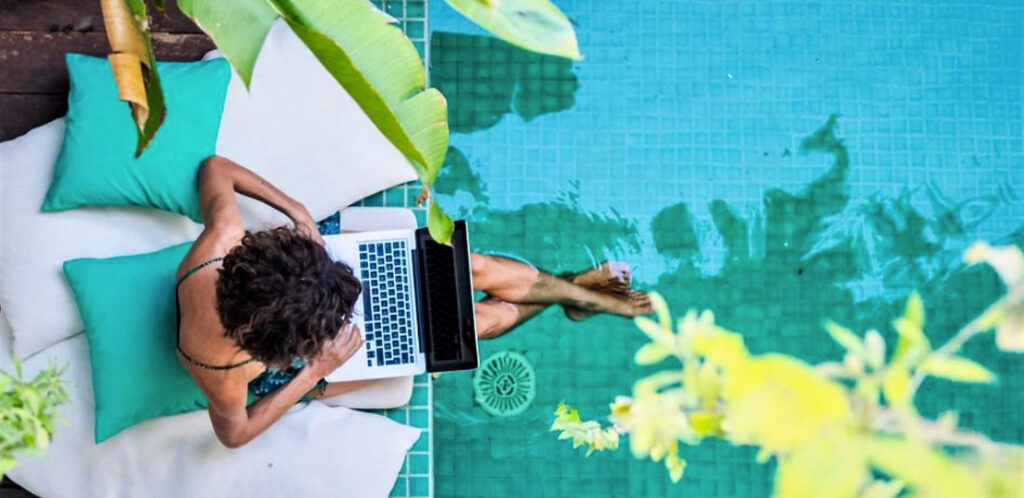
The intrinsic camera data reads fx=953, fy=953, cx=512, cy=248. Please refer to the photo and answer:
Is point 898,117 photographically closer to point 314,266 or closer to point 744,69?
point 744,69

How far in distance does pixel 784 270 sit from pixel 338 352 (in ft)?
4.85

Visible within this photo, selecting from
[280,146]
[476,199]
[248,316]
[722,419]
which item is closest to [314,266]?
[248,316]

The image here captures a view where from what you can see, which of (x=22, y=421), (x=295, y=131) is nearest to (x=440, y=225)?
(x=22, y=421)

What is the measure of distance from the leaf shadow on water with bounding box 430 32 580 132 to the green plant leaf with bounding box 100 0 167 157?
1.44 m

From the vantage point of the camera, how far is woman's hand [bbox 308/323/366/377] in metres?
→ 2.32

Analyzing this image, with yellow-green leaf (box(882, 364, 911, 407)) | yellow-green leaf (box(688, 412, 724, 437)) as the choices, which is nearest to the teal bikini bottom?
yellow-green leaf (box(688, 412, 724, 437))

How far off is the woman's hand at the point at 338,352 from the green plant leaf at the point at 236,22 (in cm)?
98

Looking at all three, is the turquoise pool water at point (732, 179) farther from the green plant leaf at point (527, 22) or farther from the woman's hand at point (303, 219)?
the green plant leaf at point (527, 22)

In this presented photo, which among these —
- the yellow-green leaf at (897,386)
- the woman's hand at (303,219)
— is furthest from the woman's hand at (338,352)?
the yellow-green leaf at (897,386)

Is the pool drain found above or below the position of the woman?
below

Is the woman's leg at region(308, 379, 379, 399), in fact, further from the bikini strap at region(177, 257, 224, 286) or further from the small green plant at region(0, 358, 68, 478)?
the small green plant at region(0, 358, 68, 478)

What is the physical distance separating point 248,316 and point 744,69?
1.83 metres

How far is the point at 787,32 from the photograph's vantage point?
3.05 meters

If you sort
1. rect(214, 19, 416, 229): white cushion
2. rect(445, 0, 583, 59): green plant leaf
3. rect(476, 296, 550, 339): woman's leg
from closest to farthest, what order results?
rect(445, 0, 583, 59): green plant leaf, rect(214, 19, 416, 229): white cushion, rect(476, 296, 550, 339): woman's leg
